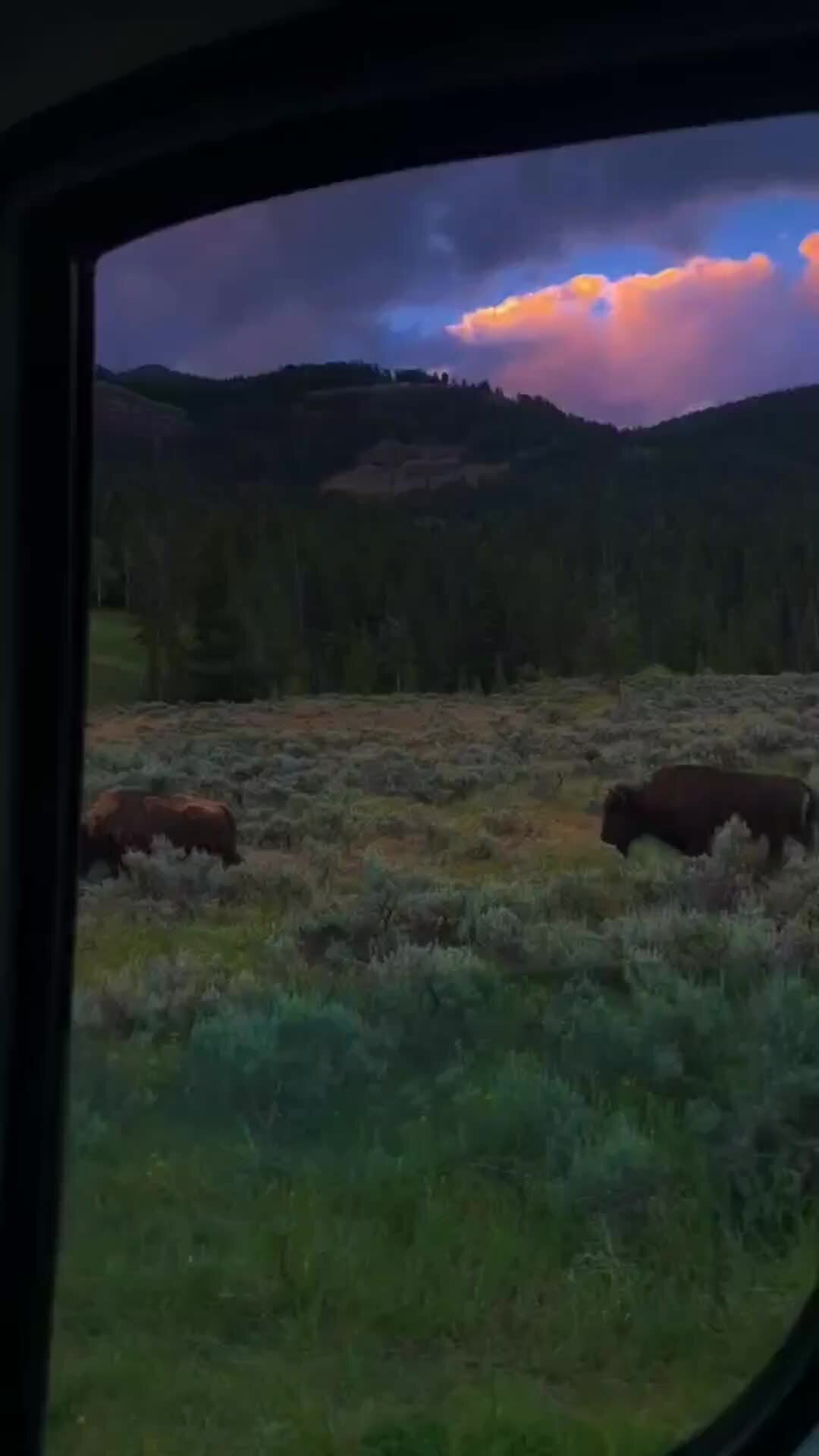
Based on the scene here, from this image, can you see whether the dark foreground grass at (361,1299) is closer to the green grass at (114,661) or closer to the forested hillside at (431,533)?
the green grass at (114,661)

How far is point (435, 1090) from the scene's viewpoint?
1.48m

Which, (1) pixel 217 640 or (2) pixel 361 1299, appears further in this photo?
(1) pixel 217 640

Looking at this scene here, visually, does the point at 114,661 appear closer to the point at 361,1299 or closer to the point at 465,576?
the point at 465,576

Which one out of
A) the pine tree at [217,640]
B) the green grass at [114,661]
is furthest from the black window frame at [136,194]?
the pine tree at [217,640]

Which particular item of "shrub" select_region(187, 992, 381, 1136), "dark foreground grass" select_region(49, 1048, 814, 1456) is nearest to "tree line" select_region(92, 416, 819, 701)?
"shrub" select_region(187, 992, 381, 1136)

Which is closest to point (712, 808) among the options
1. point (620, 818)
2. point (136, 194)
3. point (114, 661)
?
point (620, 818)

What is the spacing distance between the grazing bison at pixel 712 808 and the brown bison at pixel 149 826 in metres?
0.44

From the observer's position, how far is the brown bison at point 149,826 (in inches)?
61.0

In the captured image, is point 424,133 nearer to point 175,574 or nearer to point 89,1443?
point 175,574

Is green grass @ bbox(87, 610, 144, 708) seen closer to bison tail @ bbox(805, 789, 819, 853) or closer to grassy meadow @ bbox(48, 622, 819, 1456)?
grassy meadow @ bbox(48, 622, 819, 1456)

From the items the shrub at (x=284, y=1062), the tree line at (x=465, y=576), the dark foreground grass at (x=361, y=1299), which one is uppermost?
the tree line at (x=465, y=576)

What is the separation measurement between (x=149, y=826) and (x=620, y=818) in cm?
52

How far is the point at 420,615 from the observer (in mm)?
1543

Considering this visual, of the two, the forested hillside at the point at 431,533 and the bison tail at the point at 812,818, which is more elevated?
the forested hillside at the point at 431,533
